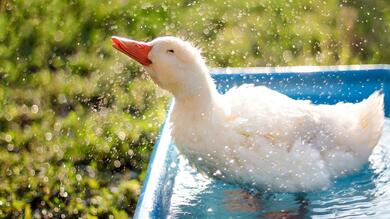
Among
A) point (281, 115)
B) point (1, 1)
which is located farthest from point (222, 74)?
Result: point (1, 1)

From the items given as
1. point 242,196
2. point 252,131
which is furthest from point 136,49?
point 242,196

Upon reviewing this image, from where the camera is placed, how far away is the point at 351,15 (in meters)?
5.82

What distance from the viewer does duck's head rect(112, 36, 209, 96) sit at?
3232 mm

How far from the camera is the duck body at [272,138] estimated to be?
3.15 m

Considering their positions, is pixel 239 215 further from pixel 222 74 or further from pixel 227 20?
pixel 227 20

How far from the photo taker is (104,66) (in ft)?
17.6

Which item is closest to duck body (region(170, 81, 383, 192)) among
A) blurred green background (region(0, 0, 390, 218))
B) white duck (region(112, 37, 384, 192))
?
white duck (region(112, 37, 384, 192))

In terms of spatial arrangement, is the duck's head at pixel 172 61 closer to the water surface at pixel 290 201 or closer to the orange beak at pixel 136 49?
the orange beak at pixel 136 49

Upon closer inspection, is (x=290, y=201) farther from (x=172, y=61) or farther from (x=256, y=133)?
Answer: (x=172, y=61)

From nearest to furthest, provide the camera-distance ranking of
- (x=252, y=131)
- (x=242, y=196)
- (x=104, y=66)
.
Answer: (x=252, y=131), (x=242, y=196), (x=104, y=66)

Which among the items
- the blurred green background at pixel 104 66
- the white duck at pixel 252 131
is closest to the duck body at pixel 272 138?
the white duck at pixel 252 131

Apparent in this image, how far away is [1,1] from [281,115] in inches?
128

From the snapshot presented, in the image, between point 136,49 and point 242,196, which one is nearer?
point 136,49

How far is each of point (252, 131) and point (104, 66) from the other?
7.68 ft
